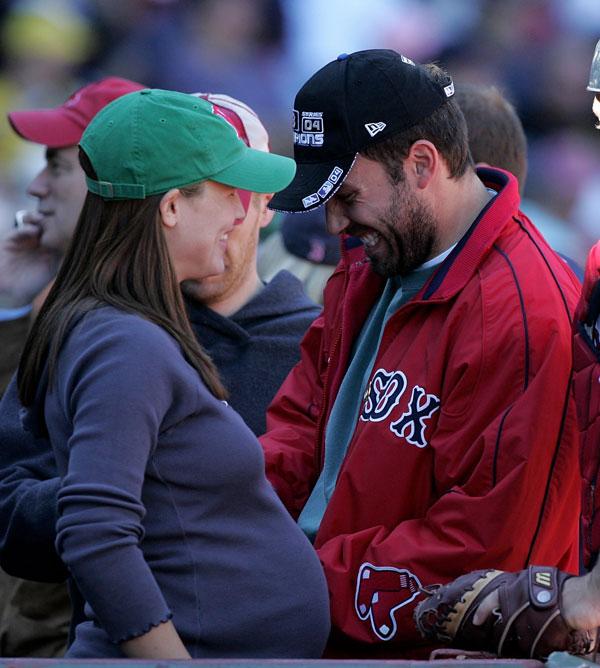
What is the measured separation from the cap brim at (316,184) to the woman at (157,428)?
32 cm

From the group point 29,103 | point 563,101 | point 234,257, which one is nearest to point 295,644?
point 234,257

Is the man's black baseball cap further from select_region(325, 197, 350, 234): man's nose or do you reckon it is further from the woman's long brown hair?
the woman's long brown hair

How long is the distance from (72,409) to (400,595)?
76cm

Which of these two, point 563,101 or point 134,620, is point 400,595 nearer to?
point 134,620

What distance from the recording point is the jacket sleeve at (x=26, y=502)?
7.95 feet

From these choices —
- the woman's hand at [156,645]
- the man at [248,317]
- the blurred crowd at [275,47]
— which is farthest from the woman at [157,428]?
the blurred crowd at [275,47]

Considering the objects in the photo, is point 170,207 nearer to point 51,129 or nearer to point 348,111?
point 348,111

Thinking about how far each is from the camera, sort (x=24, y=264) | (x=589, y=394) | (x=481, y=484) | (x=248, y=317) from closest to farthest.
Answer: (x=589, y=394)
(x=481, y=484)
(x=248, y=317)
(x=24, y=264)

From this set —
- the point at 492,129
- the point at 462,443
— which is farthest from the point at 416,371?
the point at 492,129

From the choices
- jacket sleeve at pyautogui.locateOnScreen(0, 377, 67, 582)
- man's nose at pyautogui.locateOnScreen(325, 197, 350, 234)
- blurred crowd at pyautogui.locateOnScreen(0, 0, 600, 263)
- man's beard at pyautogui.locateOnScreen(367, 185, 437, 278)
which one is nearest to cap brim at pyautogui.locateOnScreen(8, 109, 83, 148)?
jacket sleeve at pyautogui.locateOnScreen(0, 377, 67, 582)

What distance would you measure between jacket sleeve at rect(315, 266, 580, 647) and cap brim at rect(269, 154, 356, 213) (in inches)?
16.8

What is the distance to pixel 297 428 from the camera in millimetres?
2789

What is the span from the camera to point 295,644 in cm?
208

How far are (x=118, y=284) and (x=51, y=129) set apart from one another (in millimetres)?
1636
